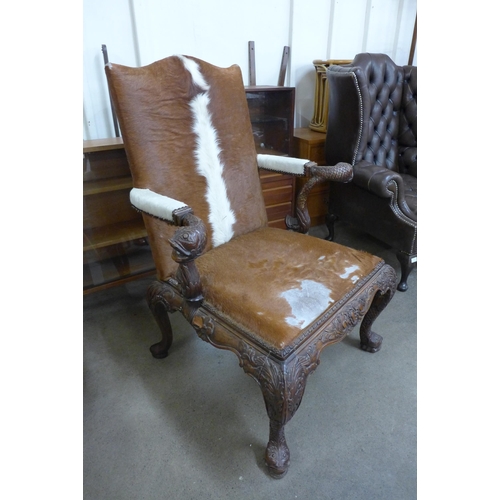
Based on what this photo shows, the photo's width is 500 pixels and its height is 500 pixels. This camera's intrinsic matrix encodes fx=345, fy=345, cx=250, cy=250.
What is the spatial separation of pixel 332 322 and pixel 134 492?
770 millimetres

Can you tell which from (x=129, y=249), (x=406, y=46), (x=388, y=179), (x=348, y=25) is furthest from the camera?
(x=406, y=46)

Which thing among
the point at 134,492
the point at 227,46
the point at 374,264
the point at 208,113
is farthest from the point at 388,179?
the point at 134,492

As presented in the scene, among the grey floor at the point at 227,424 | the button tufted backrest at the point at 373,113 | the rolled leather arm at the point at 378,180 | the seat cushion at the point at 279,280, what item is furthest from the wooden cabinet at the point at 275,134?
the grey floor at the point at 227,424

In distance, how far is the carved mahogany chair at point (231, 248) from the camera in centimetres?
95

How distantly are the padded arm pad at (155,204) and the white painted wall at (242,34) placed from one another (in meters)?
0.98

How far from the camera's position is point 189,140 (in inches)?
50.5

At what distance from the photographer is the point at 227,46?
82.3 inches

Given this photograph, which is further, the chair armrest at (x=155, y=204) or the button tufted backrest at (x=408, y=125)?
the button tufted backrest at (x=408, y=125)

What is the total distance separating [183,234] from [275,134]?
157 centimetres

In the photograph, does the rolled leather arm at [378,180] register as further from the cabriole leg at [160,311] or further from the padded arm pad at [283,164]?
the cabriole leg at [160,311]

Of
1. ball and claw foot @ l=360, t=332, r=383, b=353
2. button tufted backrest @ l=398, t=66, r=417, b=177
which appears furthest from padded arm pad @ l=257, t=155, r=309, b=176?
button tufted backrest @ l=398, t=66, r=417, b=177

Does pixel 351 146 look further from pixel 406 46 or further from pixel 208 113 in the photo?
pixel 406 46

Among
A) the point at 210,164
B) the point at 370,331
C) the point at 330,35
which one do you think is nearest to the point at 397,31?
the point at 330,35

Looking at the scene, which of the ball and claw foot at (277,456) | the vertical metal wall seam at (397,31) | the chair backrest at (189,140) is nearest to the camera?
the ball and claw foot at (277,456)
